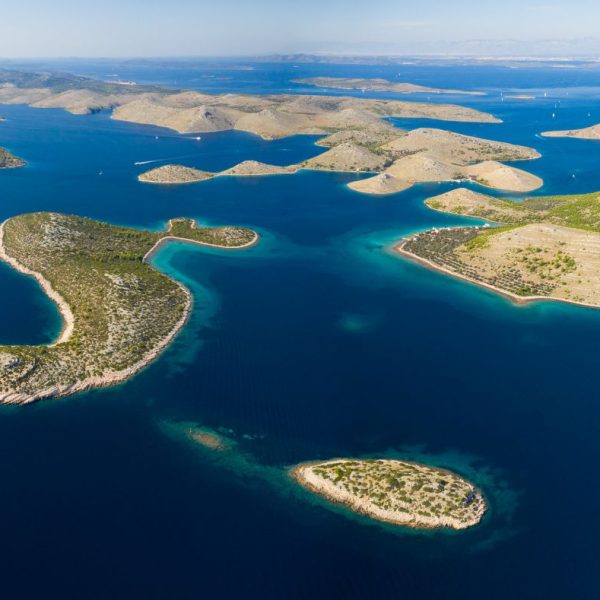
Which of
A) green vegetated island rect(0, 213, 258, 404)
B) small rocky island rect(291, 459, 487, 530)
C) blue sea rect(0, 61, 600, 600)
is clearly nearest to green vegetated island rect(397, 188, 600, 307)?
blue sea rect(0, 61, 600, 600)

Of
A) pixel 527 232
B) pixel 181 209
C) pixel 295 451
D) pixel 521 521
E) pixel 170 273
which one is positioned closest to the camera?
pixel 521 521

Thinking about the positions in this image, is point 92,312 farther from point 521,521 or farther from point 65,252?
point 521,521

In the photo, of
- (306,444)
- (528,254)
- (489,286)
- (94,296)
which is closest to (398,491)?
(306,444)

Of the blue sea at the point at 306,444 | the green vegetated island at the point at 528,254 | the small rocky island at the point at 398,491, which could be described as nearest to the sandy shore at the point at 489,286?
the green vegetated island at the point at 528,254

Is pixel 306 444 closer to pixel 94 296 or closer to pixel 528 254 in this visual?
pixel 94 296

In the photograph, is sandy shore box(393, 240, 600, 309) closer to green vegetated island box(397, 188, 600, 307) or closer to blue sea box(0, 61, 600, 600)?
green vegetated island box(397, 188, 600, 307)

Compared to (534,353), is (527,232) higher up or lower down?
higher up

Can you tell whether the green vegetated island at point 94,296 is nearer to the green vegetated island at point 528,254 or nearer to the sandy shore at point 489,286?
the sandy shore at point 489,286

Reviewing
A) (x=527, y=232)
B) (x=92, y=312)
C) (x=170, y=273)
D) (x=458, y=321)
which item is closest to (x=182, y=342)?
(x=92, y=312)
